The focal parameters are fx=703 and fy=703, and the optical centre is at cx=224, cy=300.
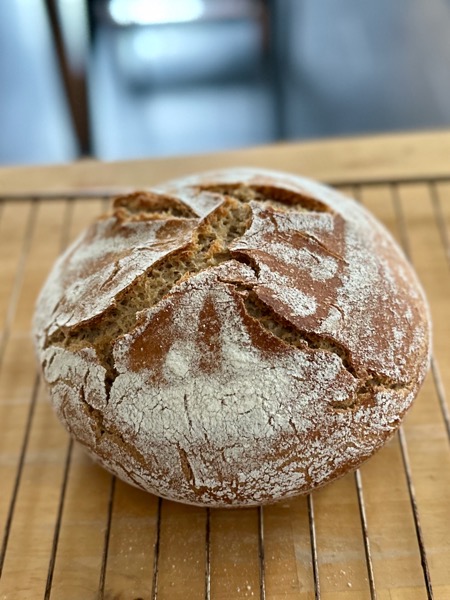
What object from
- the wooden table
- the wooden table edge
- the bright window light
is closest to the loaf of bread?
the wooden table

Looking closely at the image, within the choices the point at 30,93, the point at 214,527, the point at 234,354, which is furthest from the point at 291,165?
the point at 30,93

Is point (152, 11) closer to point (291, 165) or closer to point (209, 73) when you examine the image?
point (209, 73)

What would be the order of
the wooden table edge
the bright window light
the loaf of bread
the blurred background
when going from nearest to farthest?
1. the loaf of bread
2. the wooden table edge
3. the blurred background
4. the bright window light

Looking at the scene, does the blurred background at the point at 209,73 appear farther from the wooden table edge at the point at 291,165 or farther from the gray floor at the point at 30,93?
the wooden table edge at the point at 291,165

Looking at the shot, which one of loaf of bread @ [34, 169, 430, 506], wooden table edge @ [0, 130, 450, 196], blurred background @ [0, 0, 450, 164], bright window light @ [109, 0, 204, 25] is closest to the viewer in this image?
loaf of bread @ [34, 169, 430, 506]

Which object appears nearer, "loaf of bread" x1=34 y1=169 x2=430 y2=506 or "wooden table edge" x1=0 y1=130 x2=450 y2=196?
"loaf of bread" x1=34 y1=169 x2=430 y2=506

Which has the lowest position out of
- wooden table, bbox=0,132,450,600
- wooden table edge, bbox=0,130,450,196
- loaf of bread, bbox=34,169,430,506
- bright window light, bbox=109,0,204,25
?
wooden table, bbox=0,132,450,600

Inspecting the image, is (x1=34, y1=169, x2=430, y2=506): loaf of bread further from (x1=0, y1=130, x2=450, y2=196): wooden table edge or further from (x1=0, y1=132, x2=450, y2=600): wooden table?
(x1=0, y1=130, x2=450, y2=196): wooden table edge

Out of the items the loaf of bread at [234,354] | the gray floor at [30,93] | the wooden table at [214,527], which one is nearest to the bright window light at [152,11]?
the gray floor at [30,93]
